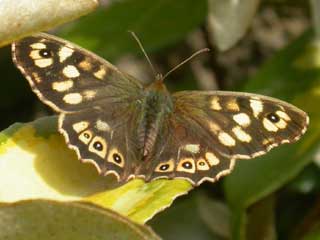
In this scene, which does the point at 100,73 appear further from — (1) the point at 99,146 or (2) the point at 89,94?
(1) the point at 99,146

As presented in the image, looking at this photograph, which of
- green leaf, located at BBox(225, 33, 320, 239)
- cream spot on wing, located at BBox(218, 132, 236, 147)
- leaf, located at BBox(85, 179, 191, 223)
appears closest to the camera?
leaf, located at BBox(85, 179, 191, 223)

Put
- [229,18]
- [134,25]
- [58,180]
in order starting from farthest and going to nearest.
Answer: [134,25]
[229,18]
[58,180]

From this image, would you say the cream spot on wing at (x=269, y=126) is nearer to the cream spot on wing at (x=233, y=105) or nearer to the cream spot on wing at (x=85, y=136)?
the cream spot on wing at (x=233, y=105)

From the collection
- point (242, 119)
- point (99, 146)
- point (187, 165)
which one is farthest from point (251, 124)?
point (99, 146)

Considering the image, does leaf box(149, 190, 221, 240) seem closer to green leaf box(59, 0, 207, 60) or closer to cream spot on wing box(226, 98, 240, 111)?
green leaf box(59, 0, 207, 60)

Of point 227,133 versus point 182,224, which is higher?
point 227,133

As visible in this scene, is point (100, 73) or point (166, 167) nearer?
point (166, 167)

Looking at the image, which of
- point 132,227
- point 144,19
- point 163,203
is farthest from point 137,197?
point 144,19

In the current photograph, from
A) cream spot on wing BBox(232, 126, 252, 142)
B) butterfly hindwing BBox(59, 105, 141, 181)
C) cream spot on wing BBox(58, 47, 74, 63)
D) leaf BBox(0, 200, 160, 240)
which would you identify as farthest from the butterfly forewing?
leaf BBox(0, 200, 160, 240)

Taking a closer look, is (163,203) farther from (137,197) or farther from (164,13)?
(164,13)
